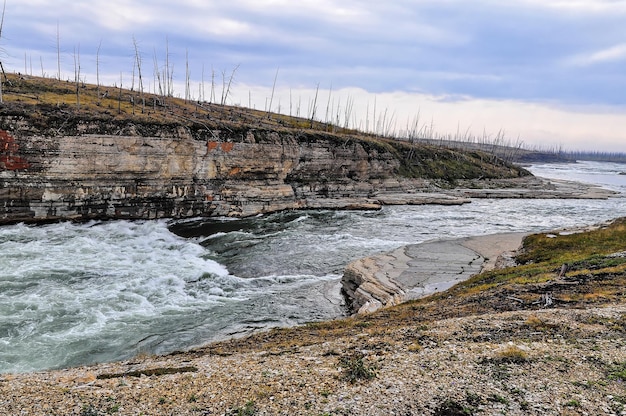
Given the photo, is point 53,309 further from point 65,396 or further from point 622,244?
point 622,244

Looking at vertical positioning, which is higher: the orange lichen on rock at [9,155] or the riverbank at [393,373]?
the orange lichen on rock at [9,155]

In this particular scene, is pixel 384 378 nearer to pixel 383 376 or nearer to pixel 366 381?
pixel 383 376

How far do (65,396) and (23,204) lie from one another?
35134 millimetres

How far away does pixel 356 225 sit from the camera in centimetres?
4581

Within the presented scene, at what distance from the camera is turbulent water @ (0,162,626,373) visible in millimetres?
16922

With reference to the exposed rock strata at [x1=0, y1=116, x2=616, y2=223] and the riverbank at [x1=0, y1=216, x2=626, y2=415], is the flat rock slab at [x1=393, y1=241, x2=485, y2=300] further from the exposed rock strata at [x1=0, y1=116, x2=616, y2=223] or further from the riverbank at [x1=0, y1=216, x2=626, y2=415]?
the exposed rock strata at [x1=0, y1=116, x2=616, y2=223]

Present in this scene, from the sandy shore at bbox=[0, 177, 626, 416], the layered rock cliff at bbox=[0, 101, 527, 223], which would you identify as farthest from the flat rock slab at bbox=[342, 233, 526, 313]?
the layered rock cliff at bbox=[0, 101, 527, 223]

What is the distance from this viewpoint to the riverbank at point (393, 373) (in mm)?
8359

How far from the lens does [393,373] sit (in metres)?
9.69

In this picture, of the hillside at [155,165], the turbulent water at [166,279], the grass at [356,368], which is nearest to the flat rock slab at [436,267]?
the turbulent water at [166,279]

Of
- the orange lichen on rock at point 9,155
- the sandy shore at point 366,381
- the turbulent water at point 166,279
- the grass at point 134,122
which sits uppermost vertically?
the grass at point 134,122

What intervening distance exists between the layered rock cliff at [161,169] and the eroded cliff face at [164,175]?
94 millimetres

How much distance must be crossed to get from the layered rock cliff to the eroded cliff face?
3.7 inches

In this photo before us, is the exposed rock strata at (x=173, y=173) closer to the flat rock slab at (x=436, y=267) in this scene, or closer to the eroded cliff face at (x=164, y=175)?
the eroded cliff face at (x=164, y=175)
